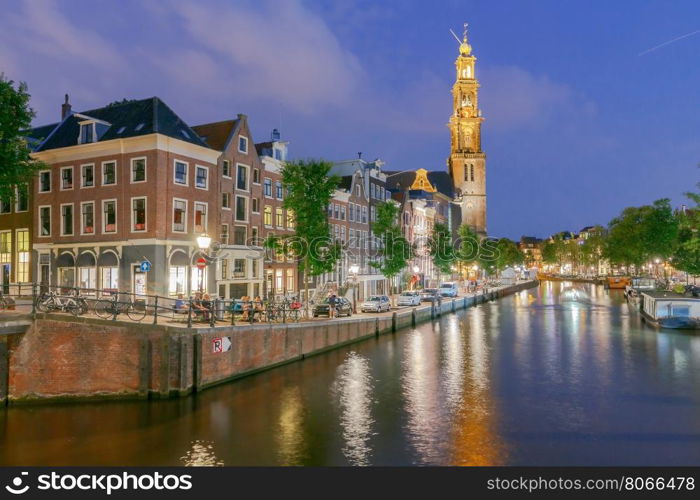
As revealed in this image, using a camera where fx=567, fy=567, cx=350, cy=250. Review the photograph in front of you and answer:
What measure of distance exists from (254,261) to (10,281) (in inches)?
749

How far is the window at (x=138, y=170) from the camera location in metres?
38.6

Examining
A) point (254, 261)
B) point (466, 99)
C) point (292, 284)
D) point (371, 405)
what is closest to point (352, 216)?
point (292, 284)

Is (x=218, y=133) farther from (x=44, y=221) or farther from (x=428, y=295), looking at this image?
(x=428, y=295)

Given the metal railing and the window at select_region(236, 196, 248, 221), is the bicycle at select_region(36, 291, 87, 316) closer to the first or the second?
the metal railing

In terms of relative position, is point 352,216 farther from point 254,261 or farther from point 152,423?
point 152,423

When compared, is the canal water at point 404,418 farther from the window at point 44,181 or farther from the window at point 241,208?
the window at point 44,181

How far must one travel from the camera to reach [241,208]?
4684 cm

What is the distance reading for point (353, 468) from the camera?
683 inches

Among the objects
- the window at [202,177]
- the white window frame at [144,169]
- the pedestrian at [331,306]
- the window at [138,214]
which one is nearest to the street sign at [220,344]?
the window at [138,214]

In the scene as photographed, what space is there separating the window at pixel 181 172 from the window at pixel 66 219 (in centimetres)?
845

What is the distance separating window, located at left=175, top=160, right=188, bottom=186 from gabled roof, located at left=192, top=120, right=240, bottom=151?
483 centimetres

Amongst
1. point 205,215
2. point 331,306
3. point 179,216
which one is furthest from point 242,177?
point 331,306

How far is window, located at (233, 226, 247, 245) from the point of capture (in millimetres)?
46219

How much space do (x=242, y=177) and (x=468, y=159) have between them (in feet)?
382
